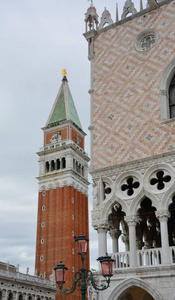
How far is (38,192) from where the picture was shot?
59.9 metres

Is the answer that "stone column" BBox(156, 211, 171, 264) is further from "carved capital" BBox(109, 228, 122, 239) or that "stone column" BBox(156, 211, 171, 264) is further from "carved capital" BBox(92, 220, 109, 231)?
"carved capital" BBox(109, 228, 122, 239)

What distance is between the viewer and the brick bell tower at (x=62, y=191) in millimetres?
53469

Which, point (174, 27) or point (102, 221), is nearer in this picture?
point (102, 221)

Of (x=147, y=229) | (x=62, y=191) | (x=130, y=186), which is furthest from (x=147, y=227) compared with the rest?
(x=62, y=191)

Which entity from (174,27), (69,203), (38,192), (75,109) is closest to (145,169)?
(174,27)

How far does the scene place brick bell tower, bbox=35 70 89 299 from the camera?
5347 centimetres

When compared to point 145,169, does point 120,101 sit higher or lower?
higher


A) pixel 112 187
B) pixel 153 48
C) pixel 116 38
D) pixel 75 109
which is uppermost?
pixel 75 109

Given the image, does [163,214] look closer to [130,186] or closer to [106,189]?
[130,186]

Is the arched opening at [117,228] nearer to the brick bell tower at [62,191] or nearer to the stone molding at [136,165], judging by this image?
the stone molding at [136,165]

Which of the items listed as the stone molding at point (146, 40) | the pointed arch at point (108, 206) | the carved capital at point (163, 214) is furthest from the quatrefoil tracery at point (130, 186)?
the stone molding at point (146, 40)

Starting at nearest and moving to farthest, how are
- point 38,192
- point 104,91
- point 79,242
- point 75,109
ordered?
point 79,242 → point 104,91 → point 38,192 → point 75,109

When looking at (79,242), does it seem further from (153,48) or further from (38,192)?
(38,192)

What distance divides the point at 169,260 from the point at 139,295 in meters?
2.76
